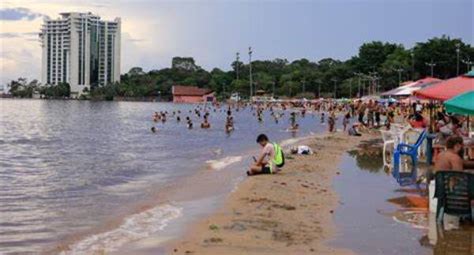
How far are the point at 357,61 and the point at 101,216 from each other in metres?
118

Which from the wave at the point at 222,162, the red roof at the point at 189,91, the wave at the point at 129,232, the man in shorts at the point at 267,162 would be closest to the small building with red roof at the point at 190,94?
the red roof at the point at 189,91

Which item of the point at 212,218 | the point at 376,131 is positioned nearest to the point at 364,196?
the point at 212,218

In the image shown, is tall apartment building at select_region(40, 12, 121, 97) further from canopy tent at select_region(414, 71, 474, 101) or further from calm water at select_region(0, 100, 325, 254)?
canopy tent at select_region(414, 71, 474, 101)

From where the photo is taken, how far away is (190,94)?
154375mm

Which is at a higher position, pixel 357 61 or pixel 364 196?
pixel 357 61

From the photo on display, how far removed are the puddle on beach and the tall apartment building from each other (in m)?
185

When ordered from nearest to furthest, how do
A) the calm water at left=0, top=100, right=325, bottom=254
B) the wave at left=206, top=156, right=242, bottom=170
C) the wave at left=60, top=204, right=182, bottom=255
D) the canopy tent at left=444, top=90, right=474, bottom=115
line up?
the wave at left=60, top=204, right=182, bottom=255, the canopy tent at left=444, top=90, right=474, bottom=115, the calm water at left=0, top=100, right=325, bottom=254, the wave at left=206, top=156, right=242, bottom=170

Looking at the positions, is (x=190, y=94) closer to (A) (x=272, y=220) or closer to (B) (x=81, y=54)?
(B) (x=81, y=54)

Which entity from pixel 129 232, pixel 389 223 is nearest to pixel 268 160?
pixel 129 232

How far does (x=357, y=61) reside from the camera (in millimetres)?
124688

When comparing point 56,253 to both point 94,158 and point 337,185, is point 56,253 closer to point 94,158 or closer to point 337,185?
point 337,185

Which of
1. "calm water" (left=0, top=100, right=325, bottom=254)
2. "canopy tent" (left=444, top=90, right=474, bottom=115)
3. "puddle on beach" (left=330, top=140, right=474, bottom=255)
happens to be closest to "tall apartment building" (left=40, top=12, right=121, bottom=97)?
"calm water" (left=0, top=100, right=325, bottom=254)

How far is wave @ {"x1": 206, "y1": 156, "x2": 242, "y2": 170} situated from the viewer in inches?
739

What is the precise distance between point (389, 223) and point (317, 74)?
12168 centimetres
